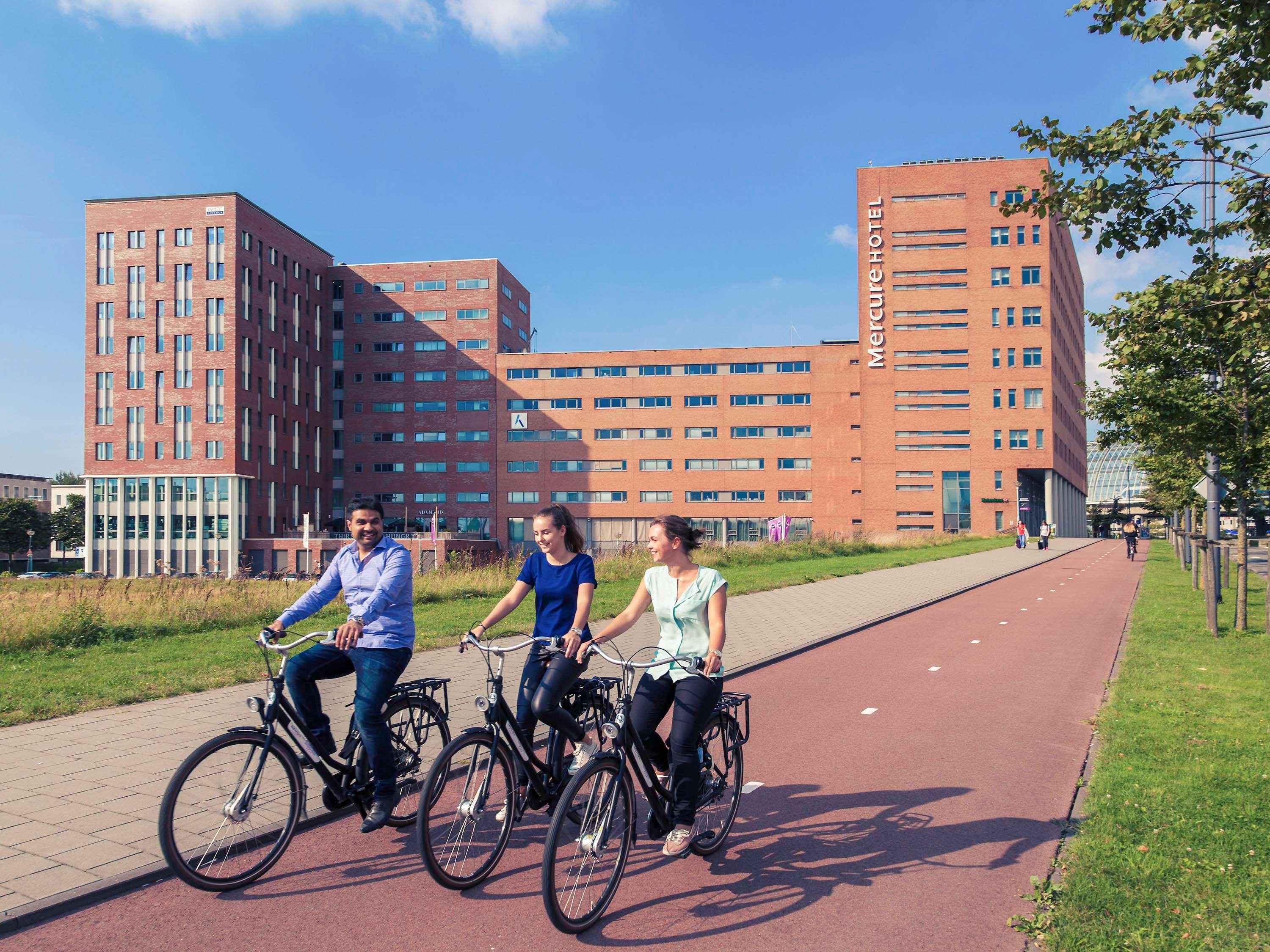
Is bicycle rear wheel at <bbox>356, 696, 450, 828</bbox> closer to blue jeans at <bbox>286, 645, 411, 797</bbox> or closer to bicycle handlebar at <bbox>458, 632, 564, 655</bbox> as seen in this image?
blue jeans at <bbox>286, 645, 411, 797</bbox>

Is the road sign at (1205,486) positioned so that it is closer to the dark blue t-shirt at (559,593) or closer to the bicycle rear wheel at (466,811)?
the dark blue t-shirt at (559,593)

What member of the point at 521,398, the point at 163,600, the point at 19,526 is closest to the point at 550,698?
the point at 163,600

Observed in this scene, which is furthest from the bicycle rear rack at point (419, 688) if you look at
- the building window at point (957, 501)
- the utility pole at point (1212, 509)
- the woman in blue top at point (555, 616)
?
the building window at point (957, 501)

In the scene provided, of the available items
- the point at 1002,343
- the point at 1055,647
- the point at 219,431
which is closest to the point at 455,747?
the point at 1055,647

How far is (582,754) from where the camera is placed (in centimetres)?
477

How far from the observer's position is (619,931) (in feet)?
12.8

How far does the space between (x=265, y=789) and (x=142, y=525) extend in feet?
223

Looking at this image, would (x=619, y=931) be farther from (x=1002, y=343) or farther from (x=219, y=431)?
(x=1002, y=343)

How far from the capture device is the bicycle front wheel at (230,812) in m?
4.08

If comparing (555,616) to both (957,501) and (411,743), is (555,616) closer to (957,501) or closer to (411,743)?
(411,743)

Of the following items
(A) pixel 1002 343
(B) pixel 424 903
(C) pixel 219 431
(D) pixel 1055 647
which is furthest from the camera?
(A) pixel 1002 343

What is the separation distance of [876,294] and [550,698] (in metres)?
70.9

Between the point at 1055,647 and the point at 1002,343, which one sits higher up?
the point at 1002,343

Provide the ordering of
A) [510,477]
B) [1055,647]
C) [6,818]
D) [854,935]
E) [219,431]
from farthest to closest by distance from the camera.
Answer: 1. [510,477]
2. [219,431]
3. [1055,647]
4. [6,818]
5. [854,935]
